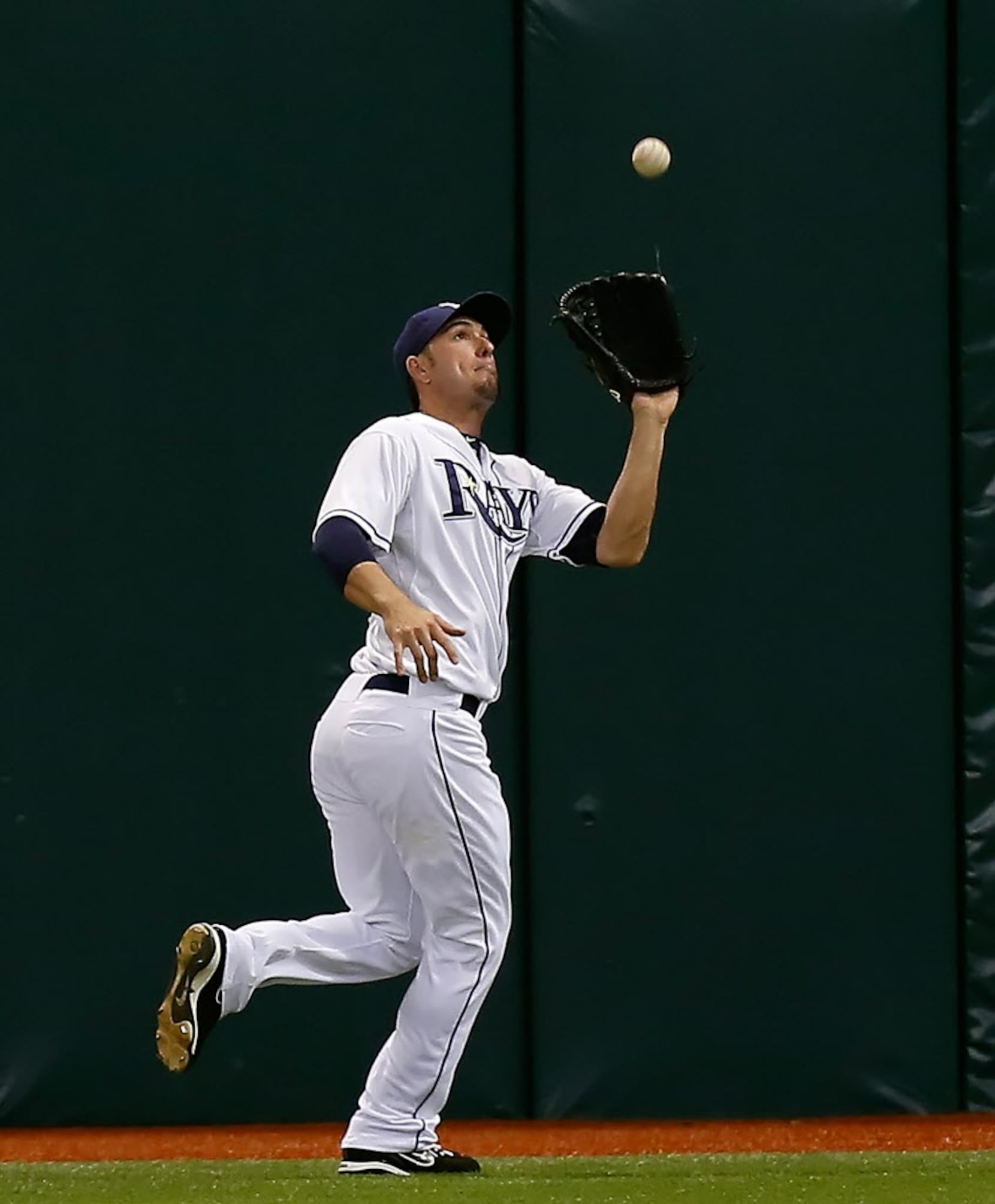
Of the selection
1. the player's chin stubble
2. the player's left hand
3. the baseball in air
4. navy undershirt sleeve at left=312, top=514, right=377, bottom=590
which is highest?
the baseball in air

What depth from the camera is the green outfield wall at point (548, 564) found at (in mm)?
5934

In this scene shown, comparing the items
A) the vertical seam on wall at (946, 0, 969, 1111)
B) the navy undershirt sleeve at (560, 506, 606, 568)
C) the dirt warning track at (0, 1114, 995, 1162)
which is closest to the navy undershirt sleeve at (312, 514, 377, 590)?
the navy undershirt sleeve at (560, 506, 606, 568)

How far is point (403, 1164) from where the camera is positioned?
14.2 feet

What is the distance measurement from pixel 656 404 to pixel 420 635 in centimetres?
92

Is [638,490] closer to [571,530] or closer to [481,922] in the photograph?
[571,530]

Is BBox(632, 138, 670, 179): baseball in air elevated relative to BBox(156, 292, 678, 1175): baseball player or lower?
elevated

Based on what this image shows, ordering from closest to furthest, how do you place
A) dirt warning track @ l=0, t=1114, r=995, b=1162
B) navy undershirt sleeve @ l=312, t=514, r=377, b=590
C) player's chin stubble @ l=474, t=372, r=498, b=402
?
navy undershirt sleeve @ l=312, t=514, r=377, b=590, player's chin stubble @ l=474, t=372, r=498, b=402, dirt warning track @ l=0, t=1114, r=995, b=1162

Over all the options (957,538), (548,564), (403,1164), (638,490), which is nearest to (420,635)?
(638,490)

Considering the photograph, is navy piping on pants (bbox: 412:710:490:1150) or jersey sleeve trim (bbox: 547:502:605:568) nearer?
navy piping on pants (bbox: 412:710:490:1150)

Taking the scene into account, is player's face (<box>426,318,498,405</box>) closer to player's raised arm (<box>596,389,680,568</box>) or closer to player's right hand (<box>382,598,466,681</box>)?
player's raised arm (<box>596,389,680,568</box>)

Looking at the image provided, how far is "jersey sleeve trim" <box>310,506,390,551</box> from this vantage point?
426cm

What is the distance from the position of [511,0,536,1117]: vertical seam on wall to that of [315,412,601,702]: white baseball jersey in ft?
4.37

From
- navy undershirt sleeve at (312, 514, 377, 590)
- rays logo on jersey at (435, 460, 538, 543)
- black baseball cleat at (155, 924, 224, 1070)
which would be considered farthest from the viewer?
rays logo on jersey at (435, 460, 538, 543)

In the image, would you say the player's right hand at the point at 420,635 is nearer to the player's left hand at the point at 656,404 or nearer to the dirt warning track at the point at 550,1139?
the player's left hand at the point at 656,404
